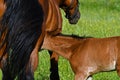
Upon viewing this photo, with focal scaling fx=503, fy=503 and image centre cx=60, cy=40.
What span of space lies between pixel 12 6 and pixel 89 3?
63.2 feet

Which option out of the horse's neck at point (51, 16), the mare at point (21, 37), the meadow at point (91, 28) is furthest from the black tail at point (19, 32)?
the meadow at point (91, 28)

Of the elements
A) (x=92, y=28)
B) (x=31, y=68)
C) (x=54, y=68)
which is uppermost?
(x=92, y=28)

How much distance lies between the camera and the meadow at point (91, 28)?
28.9ft

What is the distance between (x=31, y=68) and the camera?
227 inches

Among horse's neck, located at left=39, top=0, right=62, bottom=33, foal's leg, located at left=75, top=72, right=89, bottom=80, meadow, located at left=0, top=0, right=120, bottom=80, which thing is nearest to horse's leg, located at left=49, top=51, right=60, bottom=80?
meadow, located at left=0, top=0, right=120, bottom=80

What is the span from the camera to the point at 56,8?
6.80 meters

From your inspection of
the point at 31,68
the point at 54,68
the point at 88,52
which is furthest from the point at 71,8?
Result: the point at 31,68

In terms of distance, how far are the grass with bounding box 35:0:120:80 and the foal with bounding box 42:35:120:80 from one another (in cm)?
166

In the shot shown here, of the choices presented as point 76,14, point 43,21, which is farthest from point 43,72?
point 43,21

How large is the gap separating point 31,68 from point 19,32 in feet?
1.54

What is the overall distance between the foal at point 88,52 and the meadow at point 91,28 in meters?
1.66

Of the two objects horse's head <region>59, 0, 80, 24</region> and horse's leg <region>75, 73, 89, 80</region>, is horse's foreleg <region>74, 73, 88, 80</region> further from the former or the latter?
horse's head <region>59, 0, 80, 24</region>

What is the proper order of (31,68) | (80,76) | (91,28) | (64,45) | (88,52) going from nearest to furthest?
(31,68) < (80,76) < (88,52) < (64,45) < (91,28)

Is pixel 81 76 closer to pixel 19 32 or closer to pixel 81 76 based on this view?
pixel 81 76
